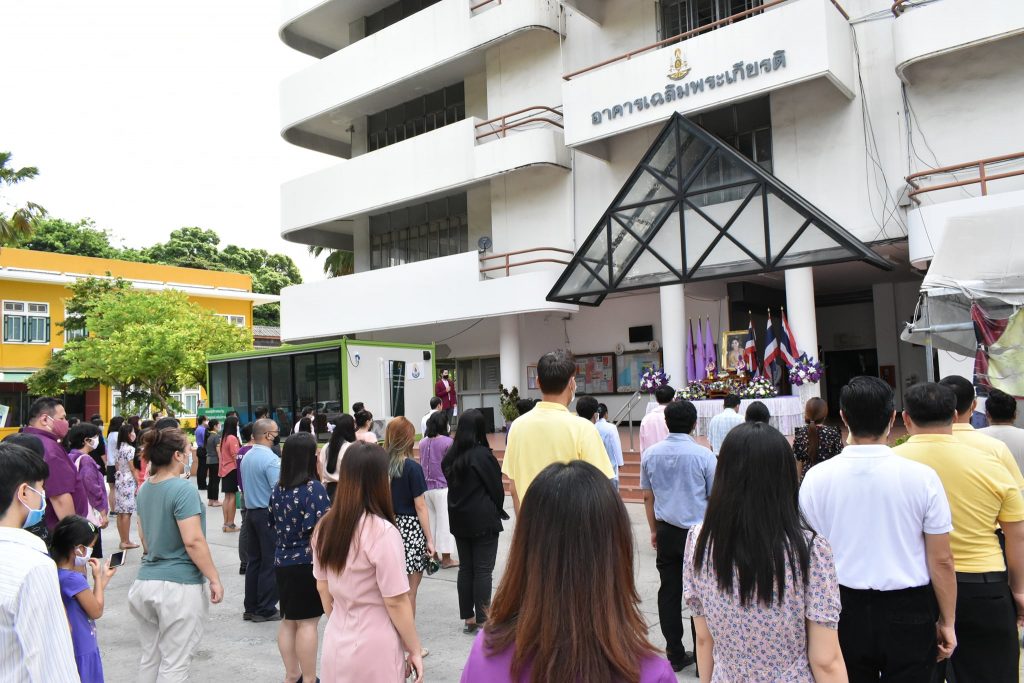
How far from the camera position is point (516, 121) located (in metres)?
19.2

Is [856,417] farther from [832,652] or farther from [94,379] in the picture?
[94,379]

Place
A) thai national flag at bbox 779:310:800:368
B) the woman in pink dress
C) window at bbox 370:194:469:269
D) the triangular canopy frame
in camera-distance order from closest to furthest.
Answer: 1. the woman in pink dress
2. the triangular canopy frame
3. thai national flag at bbox 779:310:800:368
4. window at bbox 370:194:469:269

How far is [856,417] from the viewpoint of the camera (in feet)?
10.3

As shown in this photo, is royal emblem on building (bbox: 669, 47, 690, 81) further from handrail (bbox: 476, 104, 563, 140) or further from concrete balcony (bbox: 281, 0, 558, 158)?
concrete balcony (bbox: 281, 0, 558, 158)

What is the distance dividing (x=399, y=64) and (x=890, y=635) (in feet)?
67.6

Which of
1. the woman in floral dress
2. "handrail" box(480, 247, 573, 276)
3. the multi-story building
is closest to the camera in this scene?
the woman in floral dress

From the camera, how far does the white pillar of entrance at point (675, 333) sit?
1599 cm

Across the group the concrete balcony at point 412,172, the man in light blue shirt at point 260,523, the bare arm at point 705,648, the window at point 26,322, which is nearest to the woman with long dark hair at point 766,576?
the bare arm at point 705,648

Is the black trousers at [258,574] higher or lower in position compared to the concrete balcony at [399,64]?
lower

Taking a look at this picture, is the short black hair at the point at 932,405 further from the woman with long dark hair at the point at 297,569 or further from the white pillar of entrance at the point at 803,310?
Result: the white pillar of entrance at the point at 803,310

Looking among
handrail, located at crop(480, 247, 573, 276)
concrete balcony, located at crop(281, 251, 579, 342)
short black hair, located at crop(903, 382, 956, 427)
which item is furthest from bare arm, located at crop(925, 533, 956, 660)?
handrail, located at crop(480, 247, 573, 276)

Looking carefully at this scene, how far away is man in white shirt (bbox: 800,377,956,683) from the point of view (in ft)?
9.71

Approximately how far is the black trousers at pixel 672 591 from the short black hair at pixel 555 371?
1.35m

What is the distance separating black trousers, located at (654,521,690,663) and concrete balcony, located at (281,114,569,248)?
46.8ft
